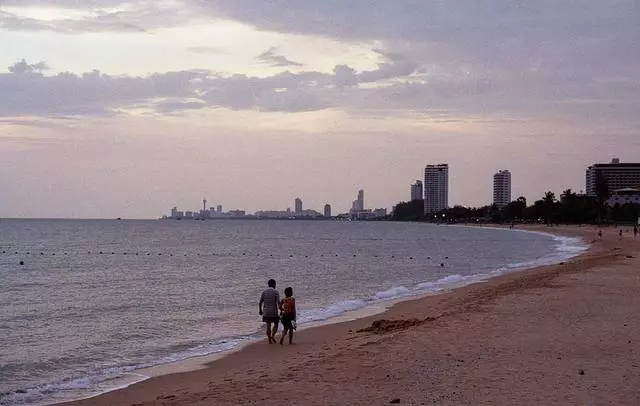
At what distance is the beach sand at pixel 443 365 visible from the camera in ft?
32.3

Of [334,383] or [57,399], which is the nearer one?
[334,383]

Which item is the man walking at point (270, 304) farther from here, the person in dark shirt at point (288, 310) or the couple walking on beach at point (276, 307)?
the person in dark shirt at point (288, 310)

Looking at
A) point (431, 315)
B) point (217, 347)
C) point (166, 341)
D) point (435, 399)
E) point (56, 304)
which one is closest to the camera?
point (435, 399)

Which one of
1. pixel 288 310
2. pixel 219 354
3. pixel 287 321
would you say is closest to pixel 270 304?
pixel 288 310

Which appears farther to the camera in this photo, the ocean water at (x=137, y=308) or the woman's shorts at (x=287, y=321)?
the woman's shorts at (x=287, y=321)

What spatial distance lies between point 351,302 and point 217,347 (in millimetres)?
11052

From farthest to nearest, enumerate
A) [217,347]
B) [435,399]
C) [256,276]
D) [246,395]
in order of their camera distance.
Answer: [256,276], [217,347], [246,395], [435,399]

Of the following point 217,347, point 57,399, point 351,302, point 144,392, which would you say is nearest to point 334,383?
point 144,392

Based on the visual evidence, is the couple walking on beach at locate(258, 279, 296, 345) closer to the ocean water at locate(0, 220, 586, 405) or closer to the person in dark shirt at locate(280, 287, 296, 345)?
the person in dark shirt at locate(280, 287, 296, 345)

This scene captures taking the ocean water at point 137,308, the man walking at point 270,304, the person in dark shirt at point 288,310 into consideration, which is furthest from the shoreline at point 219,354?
the person in dark shirt at point 288,310

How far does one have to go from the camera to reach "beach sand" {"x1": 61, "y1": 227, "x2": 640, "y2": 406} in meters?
9.84

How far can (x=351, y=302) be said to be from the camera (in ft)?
90.4

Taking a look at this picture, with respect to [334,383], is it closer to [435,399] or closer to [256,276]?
[435,399]

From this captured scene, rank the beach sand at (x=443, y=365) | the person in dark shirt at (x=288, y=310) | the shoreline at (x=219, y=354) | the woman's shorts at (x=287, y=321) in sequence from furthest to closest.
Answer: the woman's shorts at (x=287, y=321) → the person in dark shirt at (x=288, y=310) → the shoreline at (x=219, y=354) → the beach sand at (x=443, y=365)
